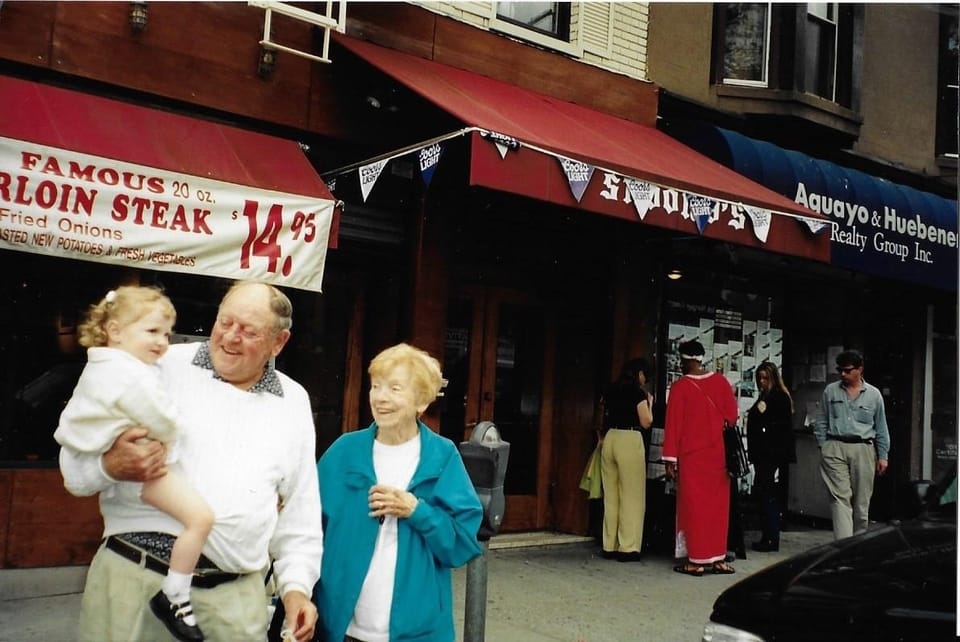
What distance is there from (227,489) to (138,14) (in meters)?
5.25

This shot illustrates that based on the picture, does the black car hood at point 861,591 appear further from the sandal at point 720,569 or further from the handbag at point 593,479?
the handbag at point 593,479

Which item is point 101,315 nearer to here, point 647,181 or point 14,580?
point 14,580

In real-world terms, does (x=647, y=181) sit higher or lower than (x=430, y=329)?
higher

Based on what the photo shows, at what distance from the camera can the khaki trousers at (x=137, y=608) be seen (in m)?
2.65

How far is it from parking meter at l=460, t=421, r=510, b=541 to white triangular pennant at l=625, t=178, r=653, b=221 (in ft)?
12.8

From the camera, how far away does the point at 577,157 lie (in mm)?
7188

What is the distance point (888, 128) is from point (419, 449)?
11.6 m

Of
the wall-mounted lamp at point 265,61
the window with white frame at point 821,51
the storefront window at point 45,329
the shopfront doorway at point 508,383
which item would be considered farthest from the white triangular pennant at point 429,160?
the window with white frame at point 821,51

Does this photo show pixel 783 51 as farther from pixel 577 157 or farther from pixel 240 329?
pixel 240 329

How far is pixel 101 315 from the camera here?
2842 mm

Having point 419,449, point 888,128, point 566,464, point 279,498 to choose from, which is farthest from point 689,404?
point 888,128

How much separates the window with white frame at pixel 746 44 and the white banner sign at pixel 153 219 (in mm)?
6552

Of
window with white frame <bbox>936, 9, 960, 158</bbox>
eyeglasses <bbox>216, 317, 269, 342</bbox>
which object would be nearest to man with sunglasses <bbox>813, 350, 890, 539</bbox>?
window with white frame <bbox>936, 9, 960, 158</bbox>

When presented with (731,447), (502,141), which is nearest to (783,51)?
(731,447)
